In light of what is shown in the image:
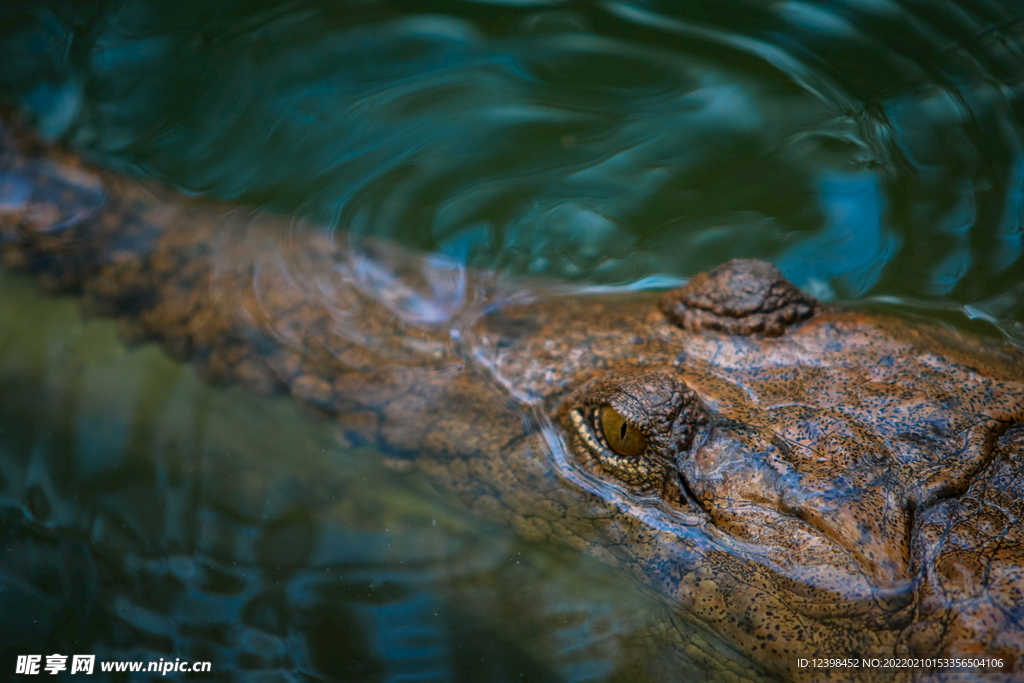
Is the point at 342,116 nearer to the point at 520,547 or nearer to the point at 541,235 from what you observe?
the point at 541,235

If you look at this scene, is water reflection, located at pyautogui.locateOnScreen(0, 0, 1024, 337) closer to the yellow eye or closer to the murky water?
the murky water

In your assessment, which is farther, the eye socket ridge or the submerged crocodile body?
the eye socket ridge

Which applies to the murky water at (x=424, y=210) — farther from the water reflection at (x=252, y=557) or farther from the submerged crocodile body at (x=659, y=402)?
the submerged crocodile body at (x=659, y=402)

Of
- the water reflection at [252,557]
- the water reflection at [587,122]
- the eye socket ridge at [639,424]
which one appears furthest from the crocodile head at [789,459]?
the water reflection at [587,122]

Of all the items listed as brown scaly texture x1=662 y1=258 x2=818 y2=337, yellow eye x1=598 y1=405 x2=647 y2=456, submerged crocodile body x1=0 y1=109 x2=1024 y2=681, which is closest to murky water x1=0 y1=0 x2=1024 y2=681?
submerged crocodile body x1=0 y1=109 x2=1024 y2=681

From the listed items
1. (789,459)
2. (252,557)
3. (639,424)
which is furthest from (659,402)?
(252,557)

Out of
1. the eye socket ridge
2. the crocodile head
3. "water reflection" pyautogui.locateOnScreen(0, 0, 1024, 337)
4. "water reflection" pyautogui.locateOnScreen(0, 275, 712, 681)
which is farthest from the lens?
"water reflection" pyautogui.locateOnScreen(0, 0, 1024, 337)

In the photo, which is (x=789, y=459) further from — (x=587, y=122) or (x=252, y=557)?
(x=587, y=122)
